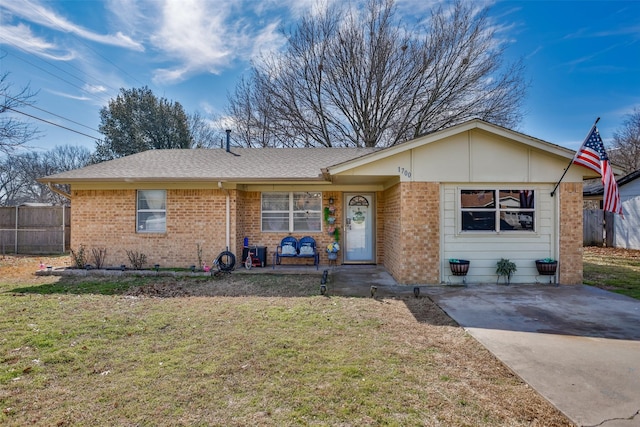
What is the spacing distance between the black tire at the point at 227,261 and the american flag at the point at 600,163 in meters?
8.32

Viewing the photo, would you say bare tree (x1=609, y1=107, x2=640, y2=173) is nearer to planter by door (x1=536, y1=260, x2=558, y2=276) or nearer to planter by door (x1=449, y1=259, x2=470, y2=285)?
planter by door (x1=536, y1=260, x2=558, y2=276)

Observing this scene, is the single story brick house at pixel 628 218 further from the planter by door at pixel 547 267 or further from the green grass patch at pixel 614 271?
the planter by door at pixel 547 267

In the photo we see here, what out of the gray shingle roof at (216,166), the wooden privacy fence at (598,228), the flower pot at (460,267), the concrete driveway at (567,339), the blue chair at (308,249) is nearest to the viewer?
the concrete driveway at (567,339)

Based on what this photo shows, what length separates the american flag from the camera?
6293mm

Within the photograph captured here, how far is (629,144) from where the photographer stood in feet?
88.5

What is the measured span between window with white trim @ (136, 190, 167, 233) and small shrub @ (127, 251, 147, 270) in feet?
2.18

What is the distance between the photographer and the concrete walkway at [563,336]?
2.79 metres

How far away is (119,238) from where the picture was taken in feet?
31.3

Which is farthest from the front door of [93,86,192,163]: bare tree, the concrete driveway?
[93,86,192,163]: bare tree

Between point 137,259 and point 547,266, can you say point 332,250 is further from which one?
point 137,259

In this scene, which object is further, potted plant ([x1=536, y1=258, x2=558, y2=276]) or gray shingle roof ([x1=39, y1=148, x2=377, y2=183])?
gray shingle roof ([x1=39, y1=148, x2=377, y2=183])

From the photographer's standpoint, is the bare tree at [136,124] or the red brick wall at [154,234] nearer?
the red brick wall at [154,234]

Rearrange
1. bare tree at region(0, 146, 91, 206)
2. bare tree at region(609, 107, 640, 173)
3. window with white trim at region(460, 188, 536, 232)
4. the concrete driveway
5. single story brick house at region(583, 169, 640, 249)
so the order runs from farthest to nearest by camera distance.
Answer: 1. bare tree at region(0, 146, 91, 206)
2. bare tree at region(609, 107, 640, 173)
3. single story brick house at region(583, 169, 640, 249)
4. window with white trim at region(460, 188, 536, 232)
5. the concrete driveway

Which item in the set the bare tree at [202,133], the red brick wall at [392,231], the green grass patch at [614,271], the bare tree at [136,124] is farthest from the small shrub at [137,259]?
the bare tree at [202,133]
